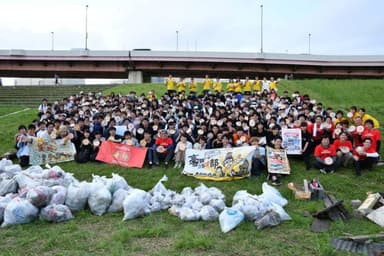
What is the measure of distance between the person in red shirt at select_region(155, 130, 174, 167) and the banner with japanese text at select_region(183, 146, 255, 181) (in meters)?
0.80

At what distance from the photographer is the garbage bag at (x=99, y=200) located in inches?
275

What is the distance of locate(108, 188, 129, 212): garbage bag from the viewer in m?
7.05

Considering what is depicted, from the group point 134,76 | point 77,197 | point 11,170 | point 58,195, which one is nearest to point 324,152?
point 77,197

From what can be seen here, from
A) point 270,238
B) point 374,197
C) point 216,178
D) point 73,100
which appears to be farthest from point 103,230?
point 73,100

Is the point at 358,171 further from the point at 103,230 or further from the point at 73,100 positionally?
the point at 73,100

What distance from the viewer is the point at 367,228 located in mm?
6277

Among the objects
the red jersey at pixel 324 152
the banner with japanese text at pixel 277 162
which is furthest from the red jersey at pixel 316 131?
the banner with japanese text at pixel 277 162

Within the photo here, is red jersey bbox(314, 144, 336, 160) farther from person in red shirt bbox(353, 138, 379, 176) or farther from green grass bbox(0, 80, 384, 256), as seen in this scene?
green grass bbox(0, 80, 384, 256)

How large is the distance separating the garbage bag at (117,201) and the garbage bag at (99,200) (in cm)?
9

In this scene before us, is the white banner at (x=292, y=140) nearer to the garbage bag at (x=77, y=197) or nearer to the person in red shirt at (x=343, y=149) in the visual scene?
the person in red shirt at (x=343, y=149)

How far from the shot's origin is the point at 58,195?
6.86m

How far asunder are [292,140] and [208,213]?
5.10 m

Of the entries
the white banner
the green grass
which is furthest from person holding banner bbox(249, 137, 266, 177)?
the white banner

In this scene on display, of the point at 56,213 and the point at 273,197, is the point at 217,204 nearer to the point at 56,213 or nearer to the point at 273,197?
the point at 273,197
